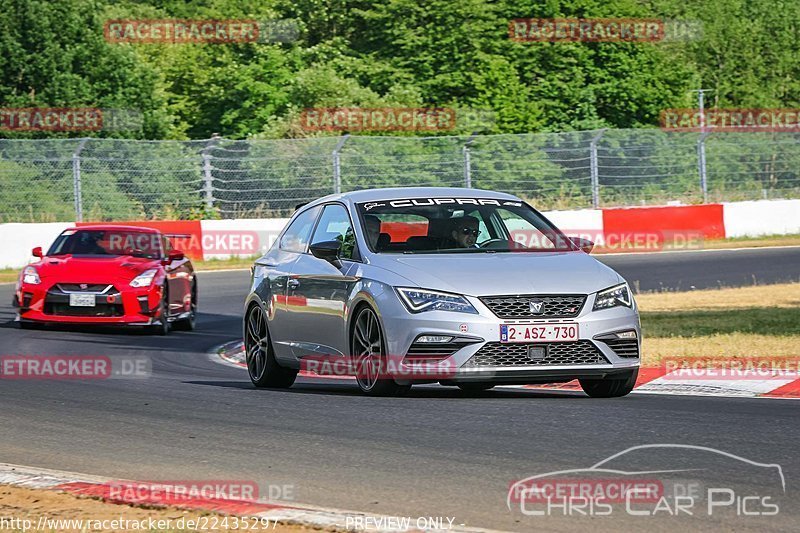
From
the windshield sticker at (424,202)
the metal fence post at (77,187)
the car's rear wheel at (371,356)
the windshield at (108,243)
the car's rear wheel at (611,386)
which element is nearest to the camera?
the car's rear wheel at (371,356)

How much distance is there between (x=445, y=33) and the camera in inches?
2185

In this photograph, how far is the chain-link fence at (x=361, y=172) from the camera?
3194 cm

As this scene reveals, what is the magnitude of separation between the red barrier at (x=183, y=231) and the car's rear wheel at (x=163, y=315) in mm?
12545

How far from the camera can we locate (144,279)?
18.0 metres

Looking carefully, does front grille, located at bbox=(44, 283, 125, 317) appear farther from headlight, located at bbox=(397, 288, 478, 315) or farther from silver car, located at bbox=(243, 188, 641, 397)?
headlight, located at bbox=(397, 288, 478, 315)

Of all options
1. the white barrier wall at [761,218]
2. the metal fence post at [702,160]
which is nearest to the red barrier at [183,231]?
the metal fence post at [702,160]

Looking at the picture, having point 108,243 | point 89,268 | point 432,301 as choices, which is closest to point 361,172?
point 108,243

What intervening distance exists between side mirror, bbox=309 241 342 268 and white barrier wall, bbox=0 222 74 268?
20.2 meters

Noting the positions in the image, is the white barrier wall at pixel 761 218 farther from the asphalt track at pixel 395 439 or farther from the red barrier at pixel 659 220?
the asphalt track at pixel 395 439

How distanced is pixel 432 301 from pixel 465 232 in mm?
1285

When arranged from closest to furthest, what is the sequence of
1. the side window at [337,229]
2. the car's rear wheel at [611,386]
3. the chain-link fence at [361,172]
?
the car's rear wheel at [611,386] → the side window at [337,229] → the chain-link fence at [361,172]

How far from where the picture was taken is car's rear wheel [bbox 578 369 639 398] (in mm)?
10453

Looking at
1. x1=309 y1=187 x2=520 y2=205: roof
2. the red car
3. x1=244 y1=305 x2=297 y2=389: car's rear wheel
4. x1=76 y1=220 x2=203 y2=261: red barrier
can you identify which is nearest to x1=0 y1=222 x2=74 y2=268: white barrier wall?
x1=76 y1=220 x2=203 y2=261: red barrier

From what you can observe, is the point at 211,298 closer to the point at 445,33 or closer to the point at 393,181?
the point at 393,181
